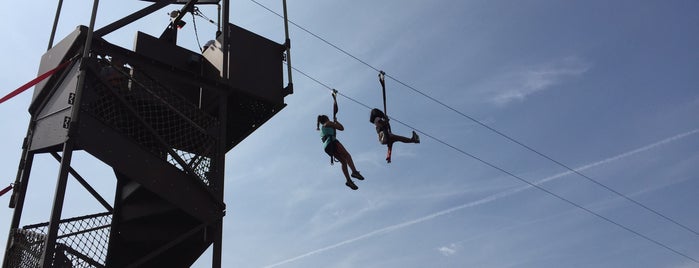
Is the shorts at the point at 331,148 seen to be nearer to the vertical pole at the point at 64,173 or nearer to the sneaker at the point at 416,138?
the sneaker at the point at 416,138

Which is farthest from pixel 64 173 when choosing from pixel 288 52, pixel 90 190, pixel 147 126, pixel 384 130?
pixel 384 130

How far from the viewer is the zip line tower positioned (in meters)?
9.71

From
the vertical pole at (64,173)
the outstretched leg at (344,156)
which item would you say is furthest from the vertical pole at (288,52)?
the vertical pole at (64,173)

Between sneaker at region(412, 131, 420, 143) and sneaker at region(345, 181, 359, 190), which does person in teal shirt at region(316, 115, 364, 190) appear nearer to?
sneaker at region(345, 181, 359, 190)

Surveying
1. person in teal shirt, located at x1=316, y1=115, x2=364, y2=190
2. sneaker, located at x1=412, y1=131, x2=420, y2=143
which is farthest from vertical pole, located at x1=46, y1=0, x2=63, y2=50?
sneaker, located at x1=412, y1=131, x2=420, y2=143

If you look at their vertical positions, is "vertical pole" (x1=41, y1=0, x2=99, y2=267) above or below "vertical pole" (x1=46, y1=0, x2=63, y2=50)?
below

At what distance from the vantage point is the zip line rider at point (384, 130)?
14.1 m

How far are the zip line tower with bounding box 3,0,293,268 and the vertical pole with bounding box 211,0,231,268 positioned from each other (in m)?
0.02

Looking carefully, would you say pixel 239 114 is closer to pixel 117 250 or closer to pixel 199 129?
pixel 199 129

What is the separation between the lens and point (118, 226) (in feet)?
38.6

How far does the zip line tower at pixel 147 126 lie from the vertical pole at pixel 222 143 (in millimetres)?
20

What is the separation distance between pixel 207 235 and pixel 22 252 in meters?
2.86

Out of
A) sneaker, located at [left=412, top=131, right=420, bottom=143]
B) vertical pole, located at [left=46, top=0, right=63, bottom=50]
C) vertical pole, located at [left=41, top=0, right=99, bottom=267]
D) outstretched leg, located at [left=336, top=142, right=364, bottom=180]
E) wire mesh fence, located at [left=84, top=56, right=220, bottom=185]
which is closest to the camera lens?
vertical pole, located at [left=41, top=0, right=99, bottom=267]

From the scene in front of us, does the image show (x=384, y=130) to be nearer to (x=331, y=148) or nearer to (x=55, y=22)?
(x=331, y=148)
